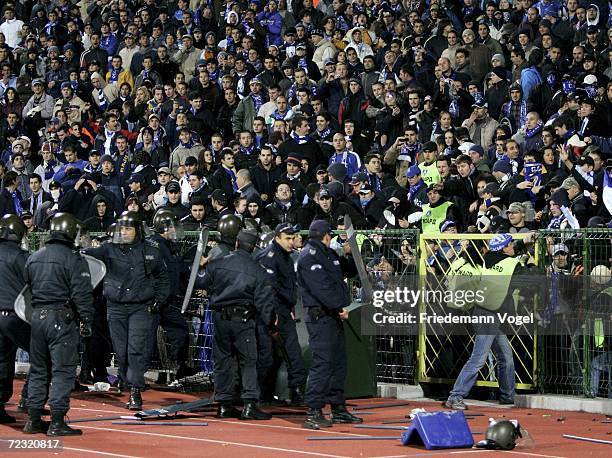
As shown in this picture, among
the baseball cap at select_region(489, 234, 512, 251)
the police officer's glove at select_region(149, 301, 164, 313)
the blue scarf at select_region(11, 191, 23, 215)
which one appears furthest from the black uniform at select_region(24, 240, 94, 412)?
the blue scarf at select_region(11, 191, 23, 215)

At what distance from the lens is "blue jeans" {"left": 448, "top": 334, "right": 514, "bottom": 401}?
15.0 meters

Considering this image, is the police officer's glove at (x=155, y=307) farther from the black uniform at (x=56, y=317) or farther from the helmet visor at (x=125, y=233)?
the black uniform at (x=56, y=317)

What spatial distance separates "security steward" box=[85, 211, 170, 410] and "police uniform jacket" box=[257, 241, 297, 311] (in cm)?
128

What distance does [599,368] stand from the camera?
14914 millimetres

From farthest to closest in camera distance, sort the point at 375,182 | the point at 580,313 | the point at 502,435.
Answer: the point at 375,182 → the point at 580,313 → the point at 502,435

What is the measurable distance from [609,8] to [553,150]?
184 inches

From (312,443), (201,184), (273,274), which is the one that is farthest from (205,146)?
(312,443)

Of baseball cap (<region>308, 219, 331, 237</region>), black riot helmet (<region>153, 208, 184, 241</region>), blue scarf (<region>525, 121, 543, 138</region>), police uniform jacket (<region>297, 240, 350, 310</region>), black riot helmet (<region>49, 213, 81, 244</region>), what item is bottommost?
police uniform jacket (<region>297, 240, 350, 310</region>)

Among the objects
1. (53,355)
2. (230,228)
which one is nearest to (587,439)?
(230,228)

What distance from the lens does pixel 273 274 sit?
14844 mm

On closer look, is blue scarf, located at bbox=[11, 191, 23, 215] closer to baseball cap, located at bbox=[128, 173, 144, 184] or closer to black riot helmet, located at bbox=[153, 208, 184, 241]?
baseball cap, located at bbox=[128, 173, 144, 184]

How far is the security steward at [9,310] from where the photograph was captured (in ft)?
43.6

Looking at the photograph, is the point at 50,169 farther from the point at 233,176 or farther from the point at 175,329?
the point at 175,329

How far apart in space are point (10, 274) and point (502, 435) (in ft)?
16.9
